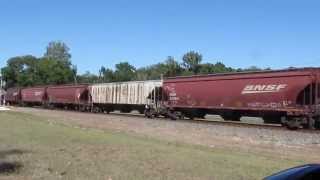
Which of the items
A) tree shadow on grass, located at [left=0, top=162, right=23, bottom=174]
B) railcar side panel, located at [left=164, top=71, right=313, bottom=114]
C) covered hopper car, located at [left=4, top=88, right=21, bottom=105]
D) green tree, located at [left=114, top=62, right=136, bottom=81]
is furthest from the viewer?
green tree, located at [left=114, top=62, right=136, bottom=81]

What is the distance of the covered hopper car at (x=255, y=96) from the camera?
31.4 m

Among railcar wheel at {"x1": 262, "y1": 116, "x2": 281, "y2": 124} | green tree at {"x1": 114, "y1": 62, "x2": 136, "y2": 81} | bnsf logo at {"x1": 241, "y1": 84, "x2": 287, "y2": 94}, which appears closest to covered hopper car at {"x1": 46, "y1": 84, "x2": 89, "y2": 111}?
bnsf logo at {"x1": 241, "y1": 84, "x2": 287, "y2": 94}

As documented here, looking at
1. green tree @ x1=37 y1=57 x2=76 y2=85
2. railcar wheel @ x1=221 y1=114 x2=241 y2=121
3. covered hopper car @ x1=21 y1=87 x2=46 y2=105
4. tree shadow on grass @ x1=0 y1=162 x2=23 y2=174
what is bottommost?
tree shadow on grass @ x1=0 y1=162 x2=23 y2=174

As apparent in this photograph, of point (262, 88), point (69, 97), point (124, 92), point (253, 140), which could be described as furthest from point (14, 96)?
point (253, 140)

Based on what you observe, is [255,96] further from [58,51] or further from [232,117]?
[58,51]

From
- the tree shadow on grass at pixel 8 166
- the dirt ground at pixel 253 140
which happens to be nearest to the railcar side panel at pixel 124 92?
the dirt ground at pixel 253 140

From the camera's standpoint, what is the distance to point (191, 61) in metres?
144

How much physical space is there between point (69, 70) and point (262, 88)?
432ft

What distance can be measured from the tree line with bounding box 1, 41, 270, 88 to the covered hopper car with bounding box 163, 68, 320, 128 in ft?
286

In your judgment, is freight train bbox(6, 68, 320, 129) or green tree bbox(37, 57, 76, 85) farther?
green tree bbox(37, 57, 76, 85)

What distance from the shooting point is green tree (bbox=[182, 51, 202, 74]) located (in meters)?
143

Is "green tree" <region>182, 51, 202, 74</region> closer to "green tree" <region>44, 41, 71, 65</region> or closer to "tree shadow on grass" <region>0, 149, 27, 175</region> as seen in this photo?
"green tree" <region>44, 41, 71, 65</region>

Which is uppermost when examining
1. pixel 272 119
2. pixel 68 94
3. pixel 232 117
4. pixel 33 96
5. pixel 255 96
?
pixel 33 96

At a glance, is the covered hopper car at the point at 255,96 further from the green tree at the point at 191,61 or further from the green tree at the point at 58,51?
the green tree at the point at 58,51
